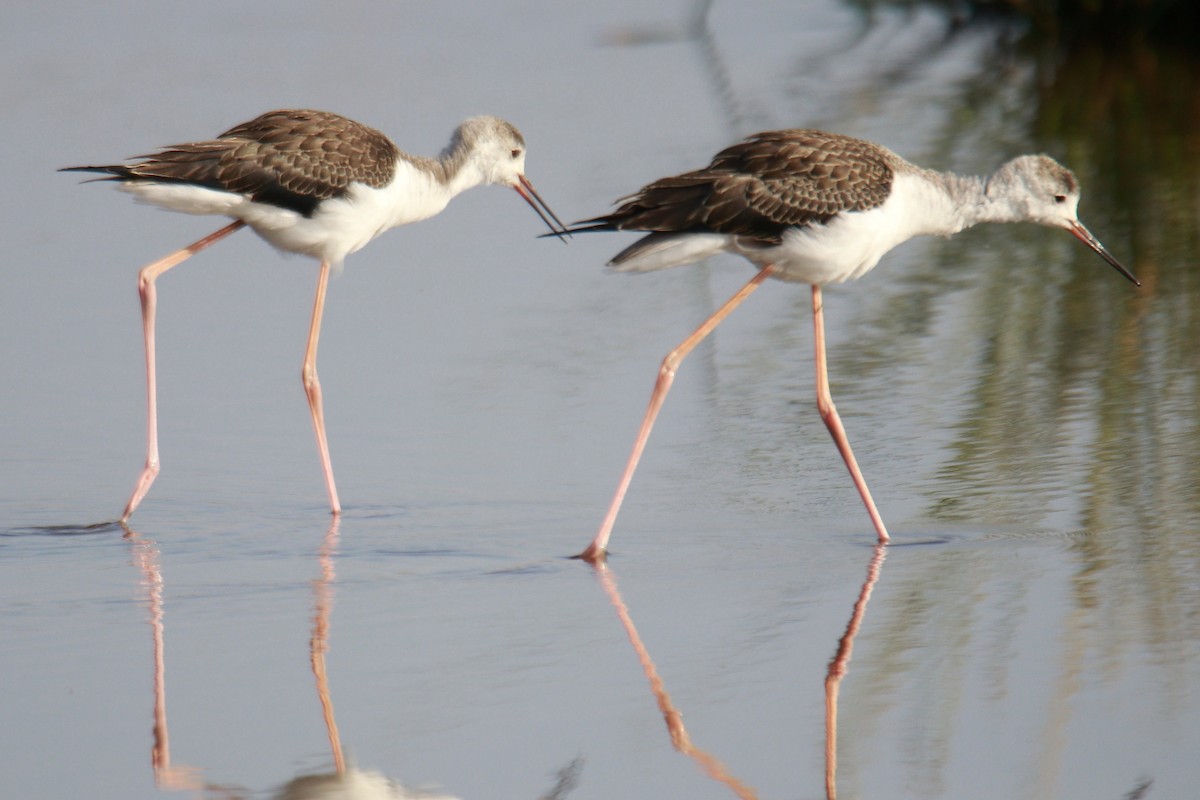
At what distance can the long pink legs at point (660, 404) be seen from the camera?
6.16 meters

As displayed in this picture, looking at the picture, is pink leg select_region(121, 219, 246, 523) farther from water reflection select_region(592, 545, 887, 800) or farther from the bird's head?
the bird's head

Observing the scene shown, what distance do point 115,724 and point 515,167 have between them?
13.1 feet

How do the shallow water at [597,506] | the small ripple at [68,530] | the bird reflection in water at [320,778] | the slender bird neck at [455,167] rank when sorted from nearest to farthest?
the bird reflection in water at [320,778] → the shallow water at [597,506] → the small ripple at [68,530] → the slender bird neck at [455,167]

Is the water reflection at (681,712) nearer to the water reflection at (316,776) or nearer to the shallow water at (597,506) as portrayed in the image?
the shallow water at (597,506)

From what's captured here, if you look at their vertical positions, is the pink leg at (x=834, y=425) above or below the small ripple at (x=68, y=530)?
below

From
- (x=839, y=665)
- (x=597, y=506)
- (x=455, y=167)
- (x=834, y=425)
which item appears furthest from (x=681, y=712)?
(x=455, y=167)

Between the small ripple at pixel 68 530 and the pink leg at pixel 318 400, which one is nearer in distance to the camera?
the small ripple at pixel 68 530

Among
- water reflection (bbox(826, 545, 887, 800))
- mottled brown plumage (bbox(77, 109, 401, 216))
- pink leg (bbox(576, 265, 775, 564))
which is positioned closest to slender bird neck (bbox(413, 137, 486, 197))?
mottled brown plumage (bbox(77, 109, 401, 216))

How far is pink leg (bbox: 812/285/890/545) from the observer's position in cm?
627

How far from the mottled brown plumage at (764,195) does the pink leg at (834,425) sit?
1.57 feet

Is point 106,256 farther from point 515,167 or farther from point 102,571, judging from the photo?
point 102,571

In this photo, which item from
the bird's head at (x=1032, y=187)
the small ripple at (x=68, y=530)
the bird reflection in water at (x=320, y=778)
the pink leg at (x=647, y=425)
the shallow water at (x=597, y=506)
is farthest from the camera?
the bird's head at (x=1032, y=187)

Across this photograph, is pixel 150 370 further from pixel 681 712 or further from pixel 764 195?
pixel 681 712

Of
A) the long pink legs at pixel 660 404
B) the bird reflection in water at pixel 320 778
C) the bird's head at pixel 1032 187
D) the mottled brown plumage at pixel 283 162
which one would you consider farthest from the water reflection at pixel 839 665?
the mottled brown plumage at pixel 283 162
